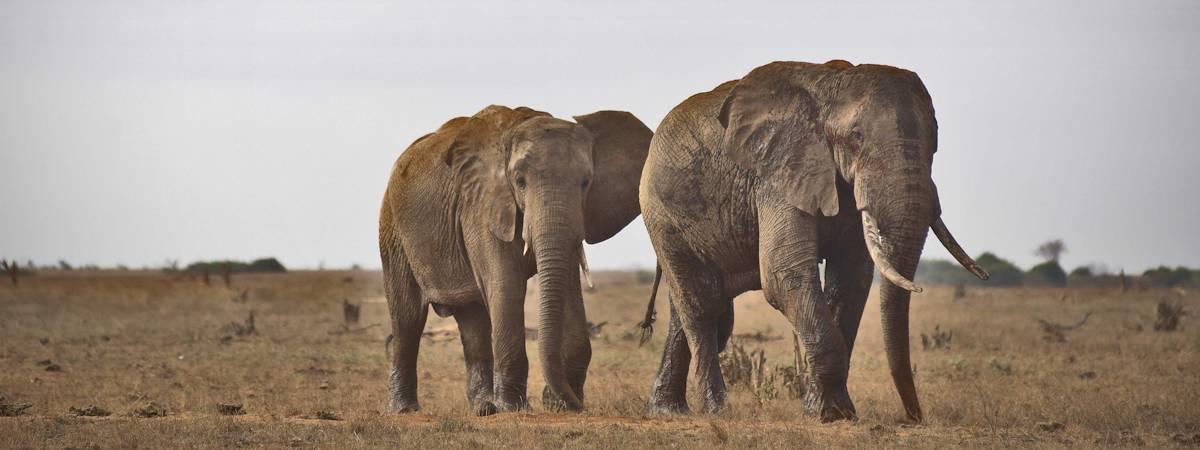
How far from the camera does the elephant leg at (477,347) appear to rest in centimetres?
1508

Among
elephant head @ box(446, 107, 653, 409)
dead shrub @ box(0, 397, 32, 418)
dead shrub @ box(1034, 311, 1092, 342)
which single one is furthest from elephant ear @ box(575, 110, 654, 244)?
dead shrub @ box(1034, 311, 1092, 342)

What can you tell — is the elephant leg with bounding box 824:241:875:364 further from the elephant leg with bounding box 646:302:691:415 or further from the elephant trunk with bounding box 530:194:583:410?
the elephant trunk with bounding box 530:194:583:410

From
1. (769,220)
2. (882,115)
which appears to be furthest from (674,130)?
(882,115)

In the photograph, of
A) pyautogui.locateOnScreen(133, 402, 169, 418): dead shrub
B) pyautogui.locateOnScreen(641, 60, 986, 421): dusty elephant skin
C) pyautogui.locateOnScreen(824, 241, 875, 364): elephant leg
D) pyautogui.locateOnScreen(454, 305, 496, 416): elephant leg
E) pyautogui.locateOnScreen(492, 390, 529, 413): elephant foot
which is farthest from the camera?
pyautogui.locateOnScreen(454, 305, 496, 416): elephant leg

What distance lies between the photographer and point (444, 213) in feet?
49.3

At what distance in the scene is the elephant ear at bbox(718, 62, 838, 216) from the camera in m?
11.9

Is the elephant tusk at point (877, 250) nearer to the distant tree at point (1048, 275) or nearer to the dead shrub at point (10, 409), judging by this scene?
the dead shrub at point (10, 409)

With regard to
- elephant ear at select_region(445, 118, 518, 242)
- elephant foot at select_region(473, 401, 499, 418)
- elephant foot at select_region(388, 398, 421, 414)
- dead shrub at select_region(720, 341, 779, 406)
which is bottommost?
elephant foot at select_region(388, 398, 421, 414)

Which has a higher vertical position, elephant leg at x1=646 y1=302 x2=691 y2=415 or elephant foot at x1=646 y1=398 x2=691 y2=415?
elephant leg at x1=646 y1=302 x2=691 y2=415

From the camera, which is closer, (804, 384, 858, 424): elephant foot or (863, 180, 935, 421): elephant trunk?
(863, 180, 935, 421): elephant trunk

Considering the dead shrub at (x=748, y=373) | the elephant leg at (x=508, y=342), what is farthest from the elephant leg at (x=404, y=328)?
the dead shrub at (x=748, y=373)

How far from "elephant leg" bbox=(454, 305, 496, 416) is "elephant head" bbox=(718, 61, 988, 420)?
3542 mm

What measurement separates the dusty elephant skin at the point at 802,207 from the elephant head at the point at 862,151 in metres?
0.01

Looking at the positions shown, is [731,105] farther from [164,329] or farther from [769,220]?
[164,329]
